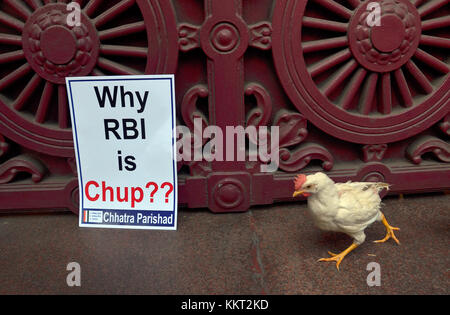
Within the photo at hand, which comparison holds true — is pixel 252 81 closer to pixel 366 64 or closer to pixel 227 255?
pixel 366 64

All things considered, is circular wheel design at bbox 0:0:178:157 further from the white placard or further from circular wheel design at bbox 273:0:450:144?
circular wheel design at bbox 273:0:450:144

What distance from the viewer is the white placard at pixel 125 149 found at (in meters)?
1.13

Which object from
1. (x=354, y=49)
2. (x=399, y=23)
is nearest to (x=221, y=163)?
(x=354, y=49)

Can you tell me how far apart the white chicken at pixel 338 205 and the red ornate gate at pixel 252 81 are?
300 mm

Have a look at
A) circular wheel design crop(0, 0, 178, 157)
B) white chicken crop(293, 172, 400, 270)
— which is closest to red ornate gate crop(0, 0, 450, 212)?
circular wheel design crop(0, 0, 178, 157)

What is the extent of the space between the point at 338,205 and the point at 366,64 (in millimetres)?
542

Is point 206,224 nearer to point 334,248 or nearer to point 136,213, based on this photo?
point 136,213

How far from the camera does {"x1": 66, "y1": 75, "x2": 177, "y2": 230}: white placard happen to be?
1127mm

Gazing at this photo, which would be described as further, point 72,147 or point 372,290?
point 72,147

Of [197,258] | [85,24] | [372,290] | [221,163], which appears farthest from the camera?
[221,163]

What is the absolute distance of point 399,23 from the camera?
1169 millimetres

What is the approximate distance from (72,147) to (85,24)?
0.41 meters

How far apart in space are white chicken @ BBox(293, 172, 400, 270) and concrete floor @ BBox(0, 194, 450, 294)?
87 mm

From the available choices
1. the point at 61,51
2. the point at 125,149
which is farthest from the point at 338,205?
the point at 61,51
